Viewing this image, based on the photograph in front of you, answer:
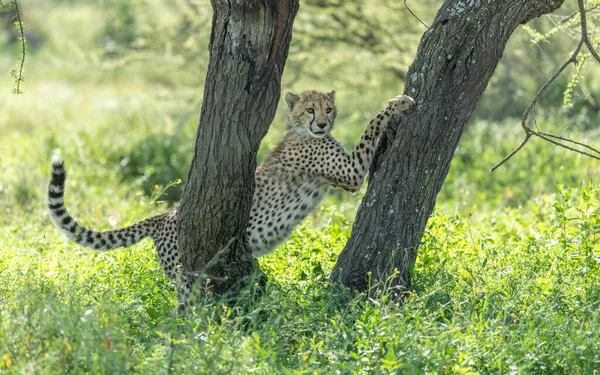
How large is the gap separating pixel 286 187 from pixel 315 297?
1283 mm

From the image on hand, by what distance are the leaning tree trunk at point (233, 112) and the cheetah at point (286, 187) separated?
623 mm

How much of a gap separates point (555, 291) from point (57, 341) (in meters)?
2.32

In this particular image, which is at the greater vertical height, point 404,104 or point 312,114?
point 404,104

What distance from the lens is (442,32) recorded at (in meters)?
4.23

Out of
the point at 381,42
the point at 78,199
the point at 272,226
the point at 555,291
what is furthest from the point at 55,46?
the point at 555,291

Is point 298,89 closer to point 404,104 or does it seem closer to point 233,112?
point 404,104

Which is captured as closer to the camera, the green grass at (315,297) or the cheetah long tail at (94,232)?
the green grass at (315,297)

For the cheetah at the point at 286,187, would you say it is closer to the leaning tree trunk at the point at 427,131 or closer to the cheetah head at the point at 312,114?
the cheetah head at the point at 312,114

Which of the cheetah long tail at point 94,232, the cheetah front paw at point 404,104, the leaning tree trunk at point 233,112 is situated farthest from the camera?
the cheetah long tail at point 94,232

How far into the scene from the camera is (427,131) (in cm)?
426

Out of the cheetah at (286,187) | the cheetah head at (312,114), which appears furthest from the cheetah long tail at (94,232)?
the cheetah head at (312,114)

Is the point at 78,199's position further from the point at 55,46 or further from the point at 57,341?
the point at 55,46

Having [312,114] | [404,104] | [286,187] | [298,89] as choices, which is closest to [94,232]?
[286,187]

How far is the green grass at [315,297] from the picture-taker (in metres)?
3.17
